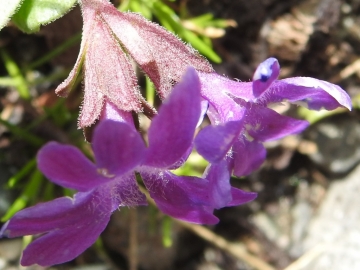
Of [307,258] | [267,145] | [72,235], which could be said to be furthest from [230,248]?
[72,235]

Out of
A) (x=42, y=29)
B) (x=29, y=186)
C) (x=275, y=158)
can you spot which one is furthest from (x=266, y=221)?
(x=42, y=29)

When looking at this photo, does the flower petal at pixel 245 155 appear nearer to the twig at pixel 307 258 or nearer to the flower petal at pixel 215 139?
the flower petal at pixel 215 139

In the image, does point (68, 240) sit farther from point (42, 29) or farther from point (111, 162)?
point (42, 29)

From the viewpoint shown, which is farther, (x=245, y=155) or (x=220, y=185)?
(x=245, y=155)

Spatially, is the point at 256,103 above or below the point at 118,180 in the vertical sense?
above

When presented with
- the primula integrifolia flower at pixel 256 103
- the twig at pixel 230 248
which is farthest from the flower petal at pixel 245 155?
the twig at pixel 230 248

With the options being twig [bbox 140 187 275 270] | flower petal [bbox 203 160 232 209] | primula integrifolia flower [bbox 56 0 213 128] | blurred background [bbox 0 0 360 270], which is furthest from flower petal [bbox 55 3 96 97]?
twig [bbox 140 187 275 270]

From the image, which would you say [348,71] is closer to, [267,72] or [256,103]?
[256,103]
